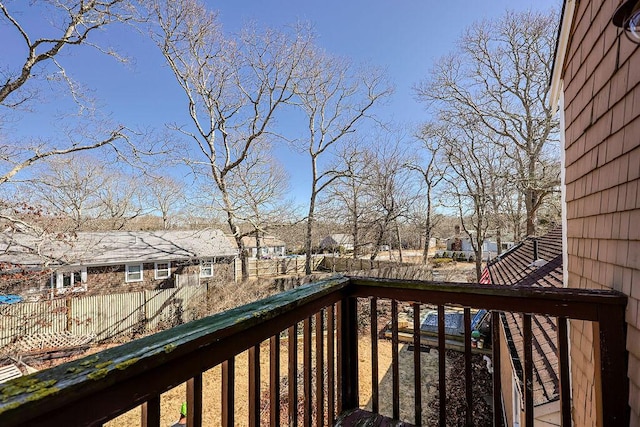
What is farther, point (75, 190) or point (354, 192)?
point (354, 192)

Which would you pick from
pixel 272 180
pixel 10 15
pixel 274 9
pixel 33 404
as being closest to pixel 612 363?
pixel 33 404

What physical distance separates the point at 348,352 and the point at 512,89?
1648cm

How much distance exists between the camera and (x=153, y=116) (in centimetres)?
1235

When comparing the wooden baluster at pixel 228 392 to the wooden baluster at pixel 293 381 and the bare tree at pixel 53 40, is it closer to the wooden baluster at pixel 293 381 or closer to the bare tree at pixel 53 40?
the wooden baluster at pixel 293 381

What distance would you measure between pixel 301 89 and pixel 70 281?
1293 centimetres

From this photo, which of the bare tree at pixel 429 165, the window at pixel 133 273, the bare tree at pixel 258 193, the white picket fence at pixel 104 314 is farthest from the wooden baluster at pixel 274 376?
the bare tree at pixel 429 165

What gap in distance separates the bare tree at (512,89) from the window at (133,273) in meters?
15.8

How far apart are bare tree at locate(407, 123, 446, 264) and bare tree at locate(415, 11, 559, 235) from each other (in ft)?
5.03

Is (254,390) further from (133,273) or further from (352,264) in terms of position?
(352,264)

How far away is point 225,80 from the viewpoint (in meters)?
13.6

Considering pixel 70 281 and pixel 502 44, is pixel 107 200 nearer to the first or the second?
pixel 70 281

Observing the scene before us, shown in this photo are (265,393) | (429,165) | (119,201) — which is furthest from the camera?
(119,201)

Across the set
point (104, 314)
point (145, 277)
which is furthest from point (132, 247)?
point (104, 314)

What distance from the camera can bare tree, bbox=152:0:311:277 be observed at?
1223cm
